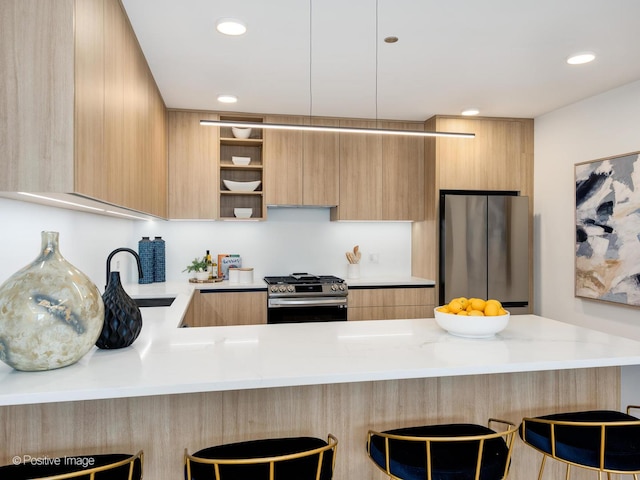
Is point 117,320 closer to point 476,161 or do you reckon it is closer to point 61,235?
point 61,235

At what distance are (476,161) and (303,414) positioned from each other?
3269 millimetres

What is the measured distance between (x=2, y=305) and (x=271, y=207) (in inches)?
126

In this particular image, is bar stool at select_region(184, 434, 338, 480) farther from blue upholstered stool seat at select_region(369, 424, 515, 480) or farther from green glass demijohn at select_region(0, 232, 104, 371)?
green glass demijohn at select_region(0, 232, 104, 371)

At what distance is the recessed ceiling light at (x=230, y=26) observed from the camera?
2.34 m

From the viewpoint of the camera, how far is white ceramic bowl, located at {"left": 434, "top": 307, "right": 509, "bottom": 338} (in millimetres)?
1862

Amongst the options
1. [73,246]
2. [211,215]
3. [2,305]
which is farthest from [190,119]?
[2,305]

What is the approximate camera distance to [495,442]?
1457 mm

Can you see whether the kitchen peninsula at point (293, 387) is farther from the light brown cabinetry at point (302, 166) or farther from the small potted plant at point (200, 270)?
the light brown cabinetry at point (302, 166)

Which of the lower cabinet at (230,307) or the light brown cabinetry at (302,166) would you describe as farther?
the light brown cabinetry at (302,166)

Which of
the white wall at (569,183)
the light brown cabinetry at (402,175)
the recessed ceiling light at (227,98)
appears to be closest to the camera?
the white wall at (569,183)

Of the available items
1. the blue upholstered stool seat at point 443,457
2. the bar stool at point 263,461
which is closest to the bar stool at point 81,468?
the bar stool at point 263,461

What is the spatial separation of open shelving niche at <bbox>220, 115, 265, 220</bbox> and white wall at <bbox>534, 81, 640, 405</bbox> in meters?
2.63

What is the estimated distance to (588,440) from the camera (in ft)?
4.95

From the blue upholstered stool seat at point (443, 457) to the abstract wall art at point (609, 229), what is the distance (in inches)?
95.2
